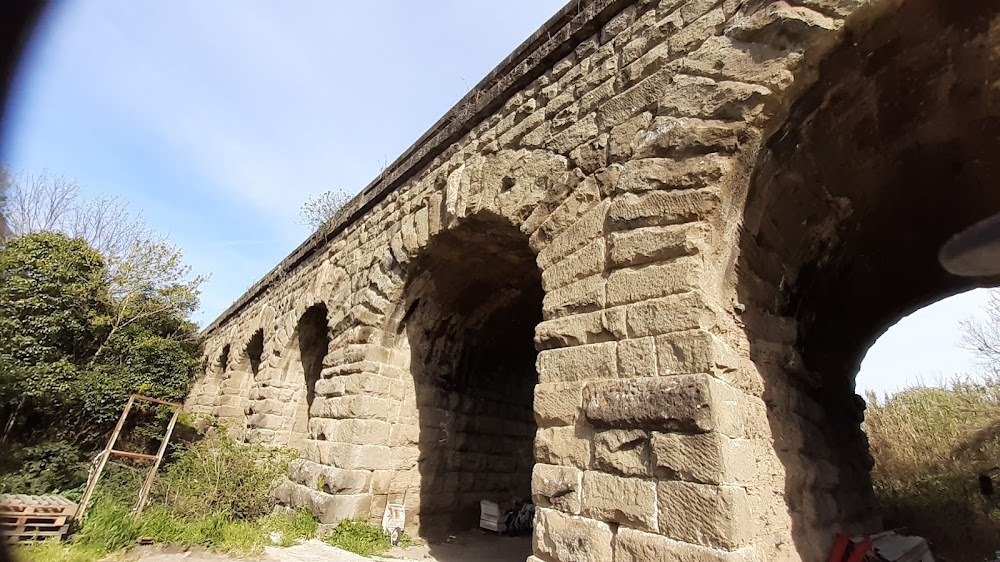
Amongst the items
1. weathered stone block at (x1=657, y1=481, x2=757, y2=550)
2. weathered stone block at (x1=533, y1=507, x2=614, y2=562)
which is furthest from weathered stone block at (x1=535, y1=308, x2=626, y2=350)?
weathered stone block at (x1=533, y1=507, x2=614, y2=562)

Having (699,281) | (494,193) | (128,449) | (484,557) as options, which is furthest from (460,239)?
(128,449)

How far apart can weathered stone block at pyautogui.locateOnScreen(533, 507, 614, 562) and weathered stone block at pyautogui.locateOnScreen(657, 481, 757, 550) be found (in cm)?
35

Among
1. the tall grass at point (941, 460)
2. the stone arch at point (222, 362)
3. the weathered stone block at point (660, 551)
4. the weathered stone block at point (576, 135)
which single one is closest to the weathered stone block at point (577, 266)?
the weathered stone block at point (576, 135)

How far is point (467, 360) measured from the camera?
251 inches

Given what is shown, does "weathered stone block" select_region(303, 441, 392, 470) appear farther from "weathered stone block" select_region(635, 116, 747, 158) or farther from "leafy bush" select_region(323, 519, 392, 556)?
"weathered stone block" select_region(635, 116, 747, 158)

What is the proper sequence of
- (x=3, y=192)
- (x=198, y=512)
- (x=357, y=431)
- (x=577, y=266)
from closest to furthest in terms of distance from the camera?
(x=577, y=266)
(x=357, y=431)
(x=198, y=512)
(x=3, y=192)

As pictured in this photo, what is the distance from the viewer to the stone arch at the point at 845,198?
256cm

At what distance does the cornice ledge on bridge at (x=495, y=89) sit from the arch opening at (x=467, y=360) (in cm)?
116

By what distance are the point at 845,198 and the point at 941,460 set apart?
21.7ft

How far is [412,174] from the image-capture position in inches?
235

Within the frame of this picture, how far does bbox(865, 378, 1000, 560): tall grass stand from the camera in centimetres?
497

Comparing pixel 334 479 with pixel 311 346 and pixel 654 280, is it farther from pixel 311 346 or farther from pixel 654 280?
pixel 654 280

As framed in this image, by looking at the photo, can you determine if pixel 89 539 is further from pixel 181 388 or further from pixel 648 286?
pixel 181 388

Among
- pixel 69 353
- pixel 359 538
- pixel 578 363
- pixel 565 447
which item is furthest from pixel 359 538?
pixel 69 353
